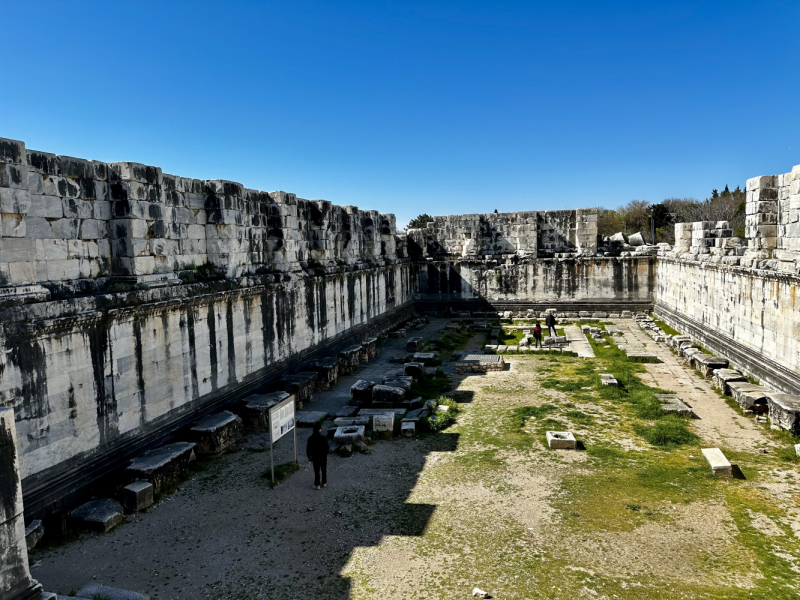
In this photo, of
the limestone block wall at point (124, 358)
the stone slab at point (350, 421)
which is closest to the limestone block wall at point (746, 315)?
the stone slab at point (350, 421)

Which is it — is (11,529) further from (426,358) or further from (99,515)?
(426,358)

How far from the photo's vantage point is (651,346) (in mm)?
18141

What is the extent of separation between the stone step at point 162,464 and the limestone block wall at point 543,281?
18.8m

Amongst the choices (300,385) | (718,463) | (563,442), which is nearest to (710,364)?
(718,463)

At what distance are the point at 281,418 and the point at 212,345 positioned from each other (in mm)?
2864

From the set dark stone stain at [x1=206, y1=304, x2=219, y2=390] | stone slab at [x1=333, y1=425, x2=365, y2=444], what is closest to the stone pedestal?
stone slab at [x1=333, y1=425, x2=365, y2=444]

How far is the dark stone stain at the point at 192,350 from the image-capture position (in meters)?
10.3

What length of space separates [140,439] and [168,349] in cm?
156

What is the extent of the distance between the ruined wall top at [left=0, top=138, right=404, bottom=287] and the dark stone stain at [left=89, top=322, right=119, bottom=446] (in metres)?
0.93

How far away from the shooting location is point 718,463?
27.9 feet

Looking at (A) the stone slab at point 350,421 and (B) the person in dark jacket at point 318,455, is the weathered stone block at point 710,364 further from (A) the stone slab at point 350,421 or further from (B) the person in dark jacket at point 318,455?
(B) the person in dark jacket at point 318,455

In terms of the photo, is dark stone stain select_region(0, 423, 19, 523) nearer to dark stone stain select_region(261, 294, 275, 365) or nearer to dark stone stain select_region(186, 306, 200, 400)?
dark stone stain select_region(186, 306, 200, 400)

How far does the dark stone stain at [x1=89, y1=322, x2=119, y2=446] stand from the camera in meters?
8.16

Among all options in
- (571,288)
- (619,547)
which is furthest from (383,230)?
(619,547)
